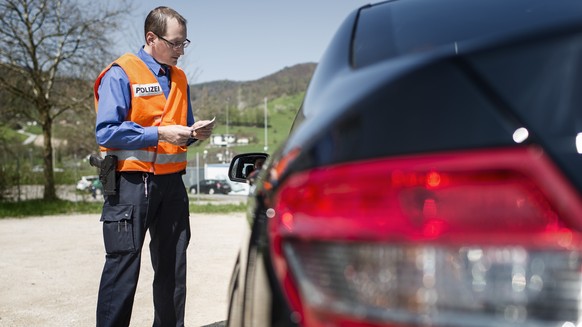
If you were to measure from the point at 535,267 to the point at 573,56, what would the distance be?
0.30 metres

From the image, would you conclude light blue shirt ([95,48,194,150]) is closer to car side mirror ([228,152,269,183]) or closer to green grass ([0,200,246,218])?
car side mirror ([228,152,269,183])

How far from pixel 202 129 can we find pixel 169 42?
55cm

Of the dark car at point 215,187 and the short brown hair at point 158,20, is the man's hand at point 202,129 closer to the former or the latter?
the short brown hair at point 158,20

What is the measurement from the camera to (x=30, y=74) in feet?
63.7

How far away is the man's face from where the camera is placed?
309cm

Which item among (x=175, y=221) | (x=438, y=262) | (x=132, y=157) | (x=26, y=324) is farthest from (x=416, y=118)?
(x=26, y=324)

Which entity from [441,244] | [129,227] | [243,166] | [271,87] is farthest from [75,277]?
[271,87]

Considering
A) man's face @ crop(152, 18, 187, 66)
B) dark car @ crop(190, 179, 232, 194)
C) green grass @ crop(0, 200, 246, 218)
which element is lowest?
green grass @ crop(0, 200, 246, 218)

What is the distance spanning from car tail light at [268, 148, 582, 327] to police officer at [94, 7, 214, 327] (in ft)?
7.30

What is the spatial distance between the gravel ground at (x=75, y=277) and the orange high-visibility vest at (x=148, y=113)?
176 centimetres

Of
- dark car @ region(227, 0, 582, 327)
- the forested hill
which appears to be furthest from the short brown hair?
the forested hill

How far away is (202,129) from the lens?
9.59 feet

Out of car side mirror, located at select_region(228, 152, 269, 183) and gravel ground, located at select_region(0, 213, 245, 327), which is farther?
gravel ground, located at select_region(0, 213, 245, 327)

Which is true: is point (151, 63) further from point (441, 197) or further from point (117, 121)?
point (441, 197)
